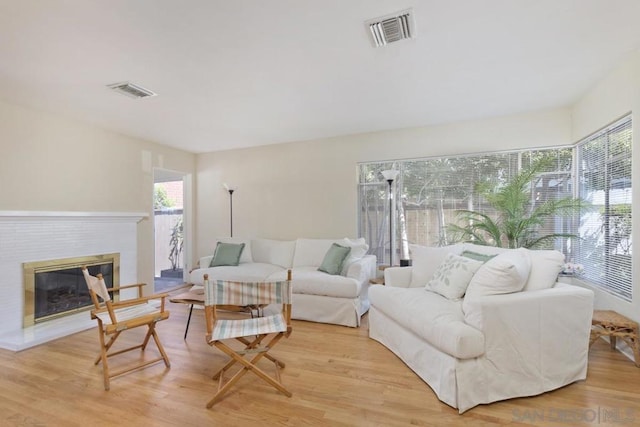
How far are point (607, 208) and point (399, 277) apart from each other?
2.10m

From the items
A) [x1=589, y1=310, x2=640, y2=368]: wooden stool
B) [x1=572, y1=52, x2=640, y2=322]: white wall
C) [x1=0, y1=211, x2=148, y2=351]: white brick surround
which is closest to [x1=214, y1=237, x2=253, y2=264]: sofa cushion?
[x1=0, y1=211, x2=148, y2=351]: white brick surround

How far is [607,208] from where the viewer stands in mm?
3008

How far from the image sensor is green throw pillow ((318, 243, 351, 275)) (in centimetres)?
374

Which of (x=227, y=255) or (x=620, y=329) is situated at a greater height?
(x=227, y=255)

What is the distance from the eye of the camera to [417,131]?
4305mm

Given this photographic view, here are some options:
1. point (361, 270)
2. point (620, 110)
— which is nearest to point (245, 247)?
point (361, 270)

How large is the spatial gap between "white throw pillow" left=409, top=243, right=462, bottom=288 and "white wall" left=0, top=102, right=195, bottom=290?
155 inches

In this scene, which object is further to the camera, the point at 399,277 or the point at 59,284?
the point at 59,284

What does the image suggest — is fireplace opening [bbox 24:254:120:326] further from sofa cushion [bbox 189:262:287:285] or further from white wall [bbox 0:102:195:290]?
sofa cushion [bbox 189:262:287:285]

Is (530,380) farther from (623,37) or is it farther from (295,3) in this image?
(295,3)

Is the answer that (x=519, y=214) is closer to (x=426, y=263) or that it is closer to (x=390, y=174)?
(x=426, y=263)

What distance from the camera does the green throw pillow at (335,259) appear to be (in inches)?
147

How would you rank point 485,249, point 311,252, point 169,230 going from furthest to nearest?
point 169,230
point 311,252
point 485,249

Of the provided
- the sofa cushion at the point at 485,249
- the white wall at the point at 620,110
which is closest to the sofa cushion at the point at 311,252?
the sofa cushion at the point at 485,249
